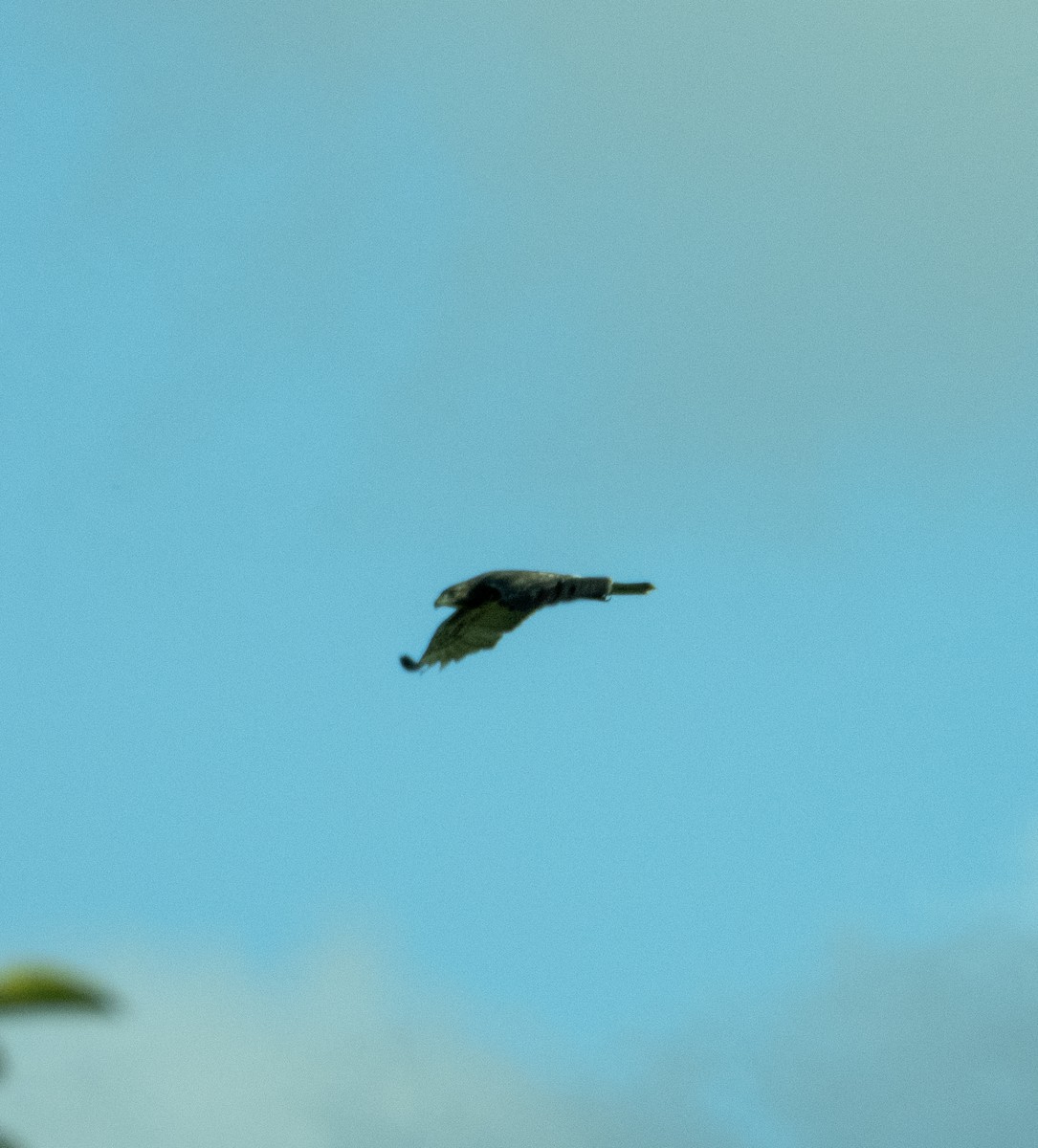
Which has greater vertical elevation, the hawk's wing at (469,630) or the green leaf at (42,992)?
the hawk's wing at (469,630)

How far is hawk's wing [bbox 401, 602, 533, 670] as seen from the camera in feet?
237

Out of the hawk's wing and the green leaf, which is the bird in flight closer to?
the hawk's wing

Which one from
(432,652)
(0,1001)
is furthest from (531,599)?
(0,1001)

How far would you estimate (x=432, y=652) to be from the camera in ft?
237

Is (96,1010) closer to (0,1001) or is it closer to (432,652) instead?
(0,1001)

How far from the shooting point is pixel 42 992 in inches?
839

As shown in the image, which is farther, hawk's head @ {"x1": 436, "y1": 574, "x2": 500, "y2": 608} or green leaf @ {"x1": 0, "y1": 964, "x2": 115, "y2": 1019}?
hawk's head @ {"x1": 436, "y1": 574, "x2": 500, "y2": 608}

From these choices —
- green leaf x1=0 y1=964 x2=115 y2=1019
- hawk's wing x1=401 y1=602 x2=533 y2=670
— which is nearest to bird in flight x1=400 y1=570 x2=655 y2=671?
hawk's wing x1=401 y1=602 x2=533 y2=670

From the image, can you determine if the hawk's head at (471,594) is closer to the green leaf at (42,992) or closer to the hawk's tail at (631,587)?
the hawk's tail at (631,587)

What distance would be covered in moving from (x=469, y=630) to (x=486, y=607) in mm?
1344

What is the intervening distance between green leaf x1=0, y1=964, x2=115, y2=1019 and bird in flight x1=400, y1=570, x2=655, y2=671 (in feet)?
160

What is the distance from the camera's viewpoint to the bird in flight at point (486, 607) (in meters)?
72.1

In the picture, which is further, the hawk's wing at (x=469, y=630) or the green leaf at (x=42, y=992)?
the hawk's wing at (x=469, y=630)

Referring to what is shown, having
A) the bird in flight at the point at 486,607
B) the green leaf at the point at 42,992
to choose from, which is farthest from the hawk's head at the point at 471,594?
the green leaf at the point at 42,992
